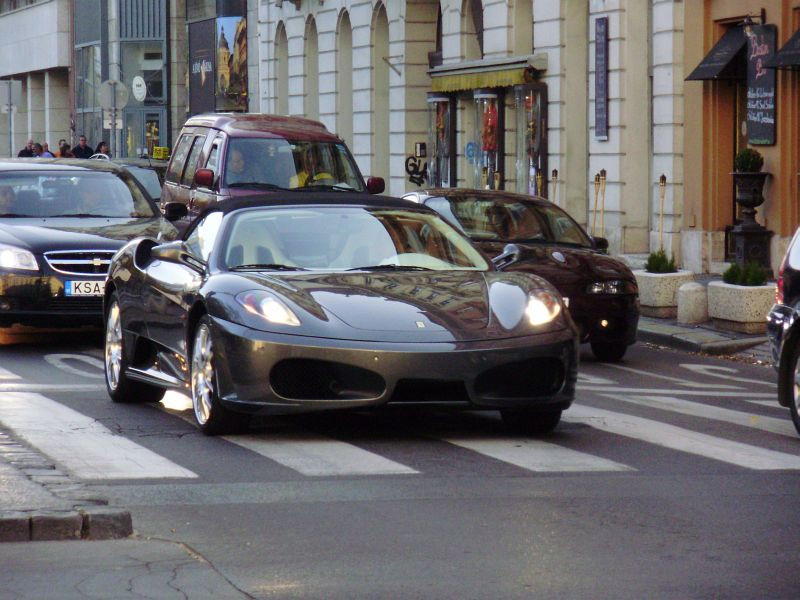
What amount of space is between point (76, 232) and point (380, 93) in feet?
81.2

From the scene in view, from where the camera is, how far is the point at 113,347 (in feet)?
38.9

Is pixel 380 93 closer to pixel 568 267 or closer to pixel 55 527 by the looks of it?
pixel 568 267

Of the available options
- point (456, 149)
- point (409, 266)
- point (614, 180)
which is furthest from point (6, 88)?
point (409, 266)

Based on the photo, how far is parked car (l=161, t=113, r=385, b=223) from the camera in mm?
19516

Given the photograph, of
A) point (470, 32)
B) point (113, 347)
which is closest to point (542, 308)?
point (113, 347)

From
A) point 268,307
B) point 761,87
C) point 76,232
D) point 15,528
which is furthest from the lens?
point 761,87

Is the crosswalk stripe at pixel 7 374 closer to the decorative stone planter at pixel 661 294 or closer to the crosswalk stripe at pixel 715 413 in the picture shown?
the crosswalk stripe at pixel 715 413

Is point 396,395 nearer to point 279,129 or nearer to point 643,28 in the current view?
point 279,129

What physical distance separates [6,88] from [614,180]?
60.1 feet

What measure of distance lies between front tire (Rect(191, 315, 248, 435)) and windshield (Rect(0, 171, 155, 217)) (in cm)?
702

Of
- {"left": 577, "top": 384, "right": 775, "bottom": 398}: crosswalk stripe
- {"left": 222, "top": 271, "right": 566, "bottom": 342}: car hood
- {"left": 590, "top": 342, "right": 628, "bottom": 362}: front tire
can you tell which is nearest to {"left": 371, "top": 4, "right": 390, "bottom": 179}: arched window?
{"left": 590, "top": 342, "right": 628, "bottom": 362}: front tire

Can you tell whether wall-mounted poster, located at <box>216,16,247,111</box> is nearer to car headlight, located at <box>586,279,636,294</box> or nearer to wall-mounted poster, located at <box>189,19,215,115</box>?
wall-mounted poster, located at <box>189,19,215,115</box>

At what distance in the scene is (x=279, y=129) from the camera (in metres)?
20.4

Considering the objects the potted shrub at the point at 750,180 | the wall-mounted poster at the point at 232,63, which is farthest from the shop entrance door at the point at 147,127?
the potted shrub at the point at 750,180
